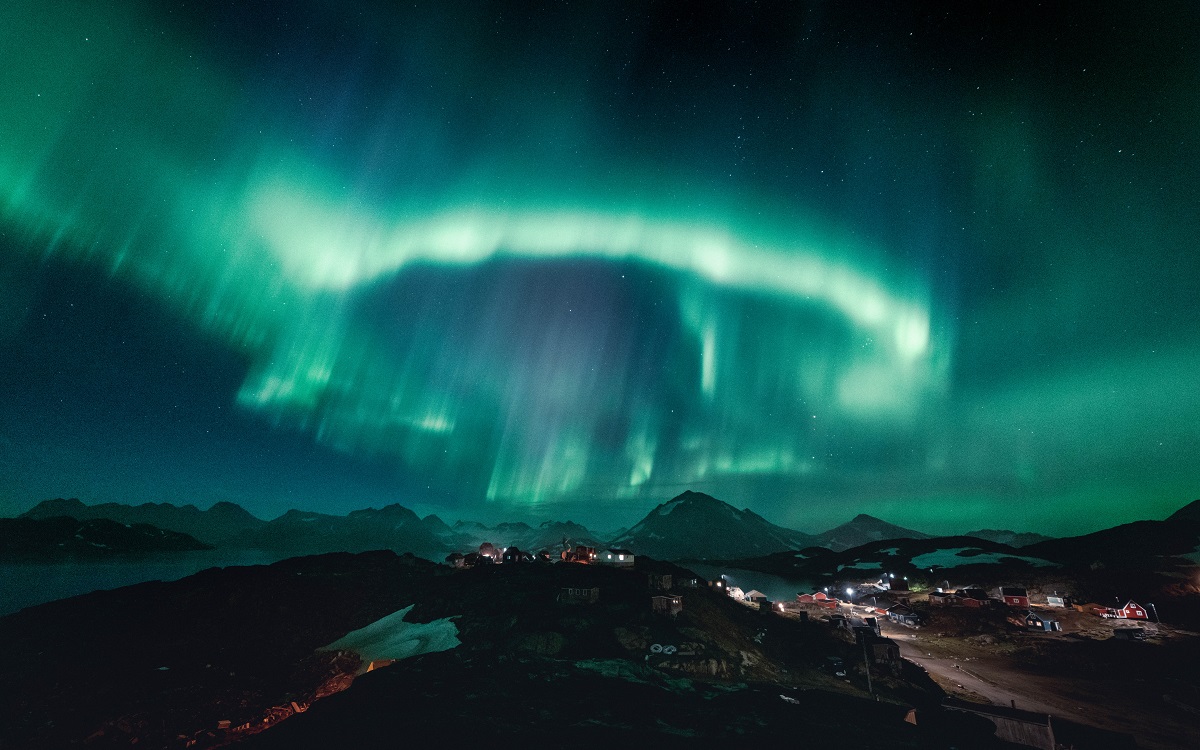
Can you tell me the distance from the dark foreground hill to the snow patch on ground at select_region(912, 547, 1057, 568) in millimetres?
133697

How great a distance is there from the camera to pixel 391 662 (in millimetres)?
56062

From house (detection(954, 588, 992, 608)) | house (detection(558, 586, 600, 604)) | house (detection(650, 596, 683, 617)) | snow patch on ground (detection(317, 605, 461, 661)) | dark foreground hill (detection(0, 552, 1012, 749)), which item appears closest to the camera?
dark foreground hill (detection(0, 552, 1012, 749))

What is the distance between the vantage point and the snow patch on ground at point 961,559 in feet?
539

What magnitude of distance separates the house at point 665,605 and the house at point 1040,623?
7291cm

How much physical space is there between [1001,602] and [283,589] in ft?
492

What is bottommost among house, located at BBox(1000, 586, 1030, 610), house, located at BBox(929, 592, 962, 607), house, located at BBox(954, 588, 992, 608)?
house, located at BBox(929, 592, 962, 607)

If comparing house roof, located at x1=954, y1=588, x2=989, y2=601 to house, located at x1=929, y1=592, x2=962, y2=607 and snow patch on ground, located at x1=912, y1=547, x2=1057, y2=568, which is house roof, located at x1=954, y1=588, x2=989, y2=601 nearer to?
house, located at x1=929, y1=592, x2=962, y2=607

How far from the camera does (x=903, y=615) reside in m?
101

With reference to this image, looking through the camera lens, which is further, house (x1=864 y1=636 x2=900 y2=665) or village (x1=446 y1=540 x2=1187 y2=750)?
house (x1=864 y1=636 x2=900 y2=665)

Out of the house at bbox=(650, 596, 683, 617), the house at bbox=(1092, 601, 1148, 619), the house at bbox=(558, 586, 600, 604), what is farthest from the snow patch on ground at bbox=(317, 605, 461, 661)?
the house at bbox=(1092, 601, 1148, 619)

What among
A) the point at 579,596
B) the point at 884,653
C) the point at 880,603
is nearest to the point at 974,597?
the point at 880,603

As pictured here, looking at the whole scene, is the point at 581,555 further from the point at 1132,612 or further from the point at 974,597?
the point at 1132,612

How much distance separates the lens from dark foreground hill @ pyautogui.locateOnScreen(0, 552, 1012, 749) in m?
41.1

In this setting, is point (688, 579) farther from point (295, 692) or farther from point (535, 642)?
point (295, 692)
